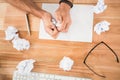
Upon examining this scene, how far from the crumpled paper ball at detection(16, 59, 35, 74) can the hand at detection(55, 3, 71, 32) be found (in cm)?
20

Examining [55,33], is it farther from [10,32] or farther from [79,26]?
[10,32]

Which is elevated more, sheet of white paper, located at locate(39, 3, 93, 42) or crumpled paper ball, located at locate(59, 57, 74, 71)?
sheet of white paper, located at locate(39, 3, 93, 42)

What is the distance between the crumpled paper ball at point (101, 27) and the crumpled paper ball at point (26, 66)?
323mm

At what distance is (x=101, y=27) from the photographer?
95cm

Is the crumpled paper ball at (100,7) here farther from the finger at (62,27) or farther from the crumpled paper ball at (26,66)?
the crumpled paper ball at (26,66)

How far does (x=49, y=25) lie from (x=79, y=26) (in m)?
0.14

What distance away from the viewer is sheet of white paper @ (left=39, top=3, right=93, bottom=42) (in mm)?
967

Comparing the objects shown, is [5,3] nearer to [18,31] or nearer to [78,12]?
[18,31]

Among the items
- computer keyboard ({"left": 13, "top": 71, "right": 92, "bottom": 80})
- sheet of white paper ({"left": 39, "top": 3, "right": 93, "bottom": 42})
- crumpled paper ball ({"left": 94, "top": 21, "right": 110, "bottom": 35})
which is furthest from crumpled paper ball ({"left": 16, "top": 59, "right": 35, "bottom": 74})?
crumpled paper ball ({"left": 94, "top": 21, "right": 110, "bottom": 35})

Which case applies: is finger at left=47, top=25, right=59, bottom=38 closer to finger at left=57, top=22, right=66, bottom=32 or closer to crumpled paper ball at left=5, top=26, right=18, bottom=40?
finger at left=57, top=22, right=66, bottom=32

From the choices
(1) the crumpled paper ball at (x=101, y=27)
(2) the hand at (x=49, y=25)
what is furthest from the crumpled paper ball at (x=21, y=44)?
(1) the crumpled paper ball at (x=101, y=27)

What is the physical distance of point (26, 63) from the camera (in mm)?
973

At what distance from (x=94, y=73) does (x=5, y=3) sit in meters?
0.58

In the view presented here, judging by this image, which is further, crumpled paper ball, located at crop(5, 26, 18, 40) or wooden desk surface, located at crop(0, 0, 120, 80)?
crumpled paper ball, located at crop(5, 26, 18, 40)
